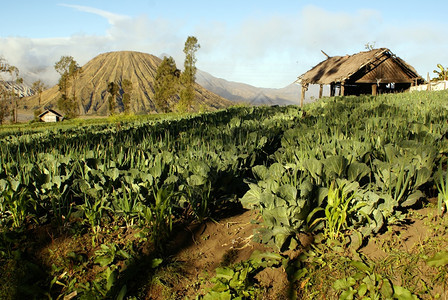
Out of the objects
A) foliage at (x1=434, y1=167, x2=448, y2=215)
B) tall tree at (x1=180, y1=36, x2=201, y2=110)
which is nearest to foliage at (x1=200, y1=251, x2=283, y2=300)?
foliage at (x1=434, y1=167, x2=448, y2=215)

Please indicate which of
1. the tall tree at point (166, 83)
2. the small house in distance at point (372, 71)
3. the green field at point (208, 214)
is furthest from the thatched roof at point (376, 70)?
the tall tree at point (166, 83)

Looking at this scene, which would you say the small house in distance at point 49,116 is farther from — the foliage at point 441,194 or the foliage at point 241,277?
the foliage at point 441,194

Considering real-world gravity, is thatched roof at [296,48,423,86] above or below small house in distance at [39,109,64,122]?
above

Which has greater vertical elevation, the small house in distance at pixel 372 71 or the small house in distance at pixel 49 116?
the small house in distance at pixel 372 71

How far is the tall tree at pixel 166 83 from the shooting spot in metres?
Result: 59.9

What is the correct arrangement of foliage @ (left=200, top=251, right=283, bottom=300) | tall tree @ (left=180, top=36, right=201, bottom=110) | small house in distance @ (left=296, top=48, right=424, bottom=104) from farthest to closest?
tall tree @ (left=180, top=36, right=201, bottom=110), small house in distance @ (left=296, top=48, right=424, bottom=104), foliage @ (left=200, top=251, right=283, bottom=300)

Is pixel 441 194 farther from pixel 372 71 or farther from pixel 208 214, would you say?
pixel 372 71

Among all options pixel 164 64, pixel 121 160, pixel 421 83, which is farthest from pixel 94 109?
pixel 121 160

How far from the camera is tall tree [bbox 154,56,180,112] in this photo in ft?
196

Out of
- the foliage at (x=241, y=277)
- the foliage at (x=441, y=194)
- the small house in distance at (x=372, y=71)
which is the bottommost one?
the foliage at (x=241, y=277)

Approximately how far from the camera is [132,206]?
2.27m

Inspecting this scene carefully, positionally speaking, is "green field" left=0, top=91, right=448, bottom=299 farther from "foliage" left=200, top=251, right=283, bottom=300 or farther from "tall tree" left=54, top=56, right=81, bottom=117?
"tall tree" left=54, top=56, right=81, bottom=117

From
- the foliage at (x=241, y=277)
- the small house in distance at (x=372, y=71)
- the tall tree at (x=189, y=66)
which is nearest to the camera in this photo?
the foliage at (x=241, y=277)

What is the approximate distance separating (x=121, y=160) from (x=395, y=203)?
2.16 m
